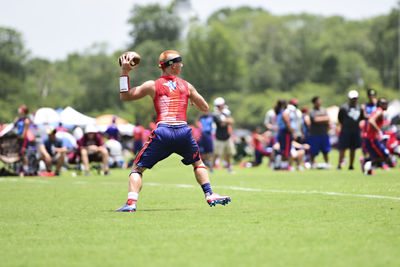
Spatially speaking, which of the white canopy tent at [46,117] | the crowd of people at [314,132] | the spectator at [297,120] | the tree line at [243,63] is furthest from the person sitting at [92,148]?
the tree line at [243,63]

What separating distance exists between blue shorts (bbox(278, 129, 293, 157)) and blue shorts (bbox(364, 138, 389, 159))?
481 cm

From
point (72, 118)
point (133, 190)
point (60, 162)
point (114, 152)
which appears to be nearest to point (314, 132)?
point (60, 162)

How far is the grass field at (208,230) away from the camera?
20.1 ft

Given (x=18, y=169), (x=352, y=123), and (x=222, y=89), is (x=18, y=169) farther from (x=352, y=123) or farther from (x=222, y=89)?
(x=222, y=89)

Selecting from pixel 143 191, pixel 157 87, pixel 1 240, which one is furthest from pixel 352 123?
pixel 1 240

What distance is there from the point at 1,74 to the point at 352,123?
8429 centimetres

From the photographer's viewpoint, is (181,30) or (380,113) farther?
(181,30)

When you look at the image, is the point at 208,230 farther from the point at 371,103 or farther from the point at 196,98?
the point at 371,103

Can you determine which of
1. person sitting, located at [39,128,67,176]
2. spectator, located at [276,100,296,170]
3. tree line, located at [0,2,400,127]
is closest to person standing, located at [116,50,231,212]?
spectator, located at [276,100,296,170]

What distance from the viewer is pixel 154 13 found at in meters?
120

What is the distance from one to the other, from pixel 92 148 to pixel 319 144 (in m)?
7.11

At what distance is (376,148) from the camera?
58.2 feet

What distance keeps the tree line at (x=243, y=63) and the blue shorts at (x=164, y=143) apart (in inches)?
3139

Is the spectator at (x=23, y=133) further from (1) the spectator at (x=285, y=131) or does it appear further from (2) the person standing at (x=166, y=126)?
(2) the person standing at (x=166, y=126)
